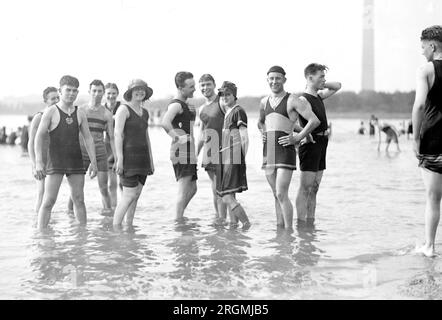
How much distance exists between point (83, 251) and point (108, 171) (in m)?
2.86

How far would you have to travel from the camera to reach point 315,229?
7914 mm

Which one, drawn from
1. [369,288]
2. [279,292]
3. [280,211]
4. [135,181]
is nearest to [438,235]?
[280,211]

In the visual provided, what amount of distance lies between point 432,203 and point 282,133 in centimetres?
228

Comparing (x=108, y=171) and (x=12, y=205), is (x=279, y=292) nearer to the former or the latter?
(x=108, y=171)

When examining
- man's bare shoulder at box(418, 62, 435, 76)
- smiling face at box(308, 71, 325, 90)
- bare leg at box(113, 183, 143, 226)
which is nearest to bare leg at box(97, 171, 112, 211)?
bare leg at box(113, 183, 143, 226)

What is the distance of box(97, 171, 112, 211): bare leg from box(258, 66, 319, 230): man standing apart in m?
2.87

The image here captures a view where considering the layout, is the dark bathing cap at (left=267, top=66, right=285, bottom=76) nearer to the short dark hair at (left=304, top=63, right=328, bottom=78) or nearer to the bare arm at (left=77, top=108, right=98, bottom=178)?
the short dark hair at (left=304, top=63, right=328, bottom=78)

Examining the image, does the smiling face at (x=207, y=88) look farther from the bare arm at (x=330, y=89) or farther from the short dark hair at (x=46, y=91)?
the short dark hair at (x=46, y=91)

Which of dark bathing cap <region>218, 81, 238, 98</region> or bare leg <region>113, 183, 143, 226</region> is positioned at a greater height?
dark bathing cap <region>218, 81, 238, 98</region>

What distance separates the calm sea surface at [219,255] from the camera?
509 cm

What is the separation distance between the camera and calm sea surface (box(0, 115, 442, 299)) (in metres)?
5.09

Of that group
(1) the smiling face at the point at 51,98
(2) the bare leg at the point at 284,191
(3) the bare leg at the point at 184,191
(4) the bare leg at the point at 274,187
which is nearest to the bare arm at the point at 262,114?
(4) the bare leg at the point at 274,187

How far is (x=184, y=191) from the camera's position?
27.6 ft

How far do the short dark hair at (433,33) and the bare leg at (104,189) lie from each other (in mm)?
5375
